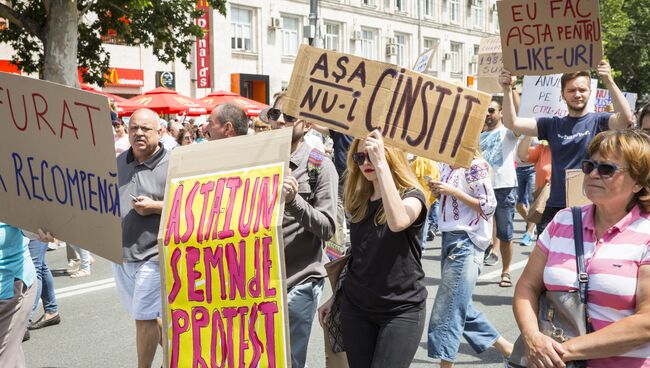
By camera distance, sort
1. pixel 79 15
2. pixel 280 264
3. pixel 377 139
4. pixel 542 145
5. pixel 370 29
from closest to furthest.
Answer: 1. pixel 280 264
2. pixel 377 139
3. pixel 542 145
4. pixel 79 15
5. pixel 370 29

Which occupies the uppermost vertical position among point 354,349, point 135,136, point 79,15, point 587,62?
point 79,15

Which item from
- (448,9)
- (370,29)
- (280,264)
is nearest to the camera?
(280,264)

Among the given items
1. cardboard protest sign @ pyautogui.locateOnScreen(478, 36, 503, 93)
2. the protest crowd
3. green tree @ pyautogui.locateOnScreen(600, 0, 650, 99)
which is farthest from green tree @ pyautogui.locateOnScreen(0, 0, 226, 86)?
green tree @ pyautogui.locateOnScreen(600, 0, 650, 99)

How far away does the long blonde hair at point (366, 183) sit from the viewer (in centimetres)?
347

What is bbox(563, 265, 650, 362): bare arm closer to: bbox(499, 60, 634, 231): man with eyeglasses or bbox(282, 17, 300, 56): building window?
bbox(499, 60, 634, 231): man with eyeglasses

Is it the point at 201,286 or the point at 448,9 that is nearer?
the point at 201,286

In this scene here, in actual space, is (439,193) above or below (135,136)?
below

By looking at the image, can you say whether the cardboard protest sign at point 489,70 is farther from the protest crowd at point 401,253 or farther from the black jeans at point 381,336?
the black jeans at point 381,336

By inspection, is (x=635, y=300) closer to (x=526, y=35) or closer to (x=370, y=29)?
(x=526, y=35)

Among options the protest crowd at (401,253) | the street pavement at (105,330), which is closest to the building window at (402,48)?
the street pavement at (105,330)

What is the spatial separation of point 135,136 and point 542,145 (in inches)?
243

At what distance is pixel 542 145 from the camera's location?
9414mm

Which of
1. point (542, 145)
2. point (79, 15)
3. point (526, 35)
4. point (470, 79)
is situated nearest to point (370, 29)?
point (470, 79)

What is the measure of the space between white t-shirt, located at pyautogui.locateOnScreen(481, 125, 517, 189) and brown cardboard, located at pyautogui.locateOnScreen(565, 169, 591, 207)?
3473mm
